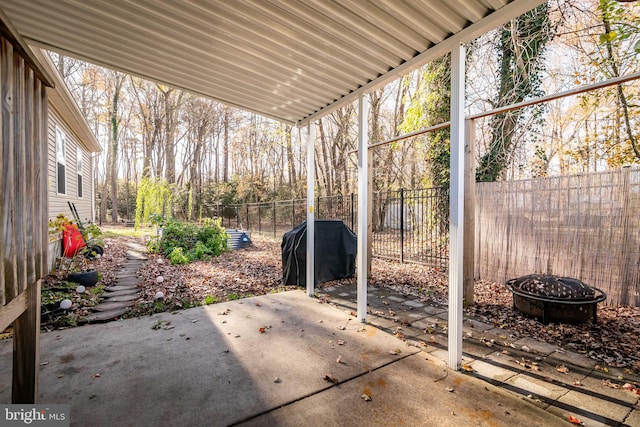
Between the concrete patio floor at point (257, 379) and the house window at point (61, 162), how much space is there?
18.2ft

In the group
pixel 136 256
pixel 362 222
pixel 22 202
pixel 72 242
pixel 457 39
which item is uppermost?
pixel 457 39

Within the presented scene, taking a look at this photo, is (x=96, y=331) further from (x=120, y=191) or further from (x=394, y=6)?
(x=120, y=191)

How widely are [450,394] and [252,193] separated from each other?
59.8 ft

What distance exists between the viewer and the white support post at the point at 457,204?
7.93 feet

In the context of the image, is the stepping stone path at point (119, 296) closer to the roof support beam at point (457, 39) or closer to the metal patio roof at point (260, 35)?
the metal patio roof at point (260, 35)

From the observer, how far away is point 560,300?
10.5 ft

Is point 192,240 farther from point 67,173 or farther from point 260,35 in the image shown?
point 260,35

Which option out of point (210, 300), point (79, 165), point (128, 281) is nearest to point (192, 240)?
point (128, 281)

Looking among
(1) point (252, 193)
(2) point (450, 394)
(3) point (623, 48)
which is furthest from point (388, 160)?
(2) point (450, 394)

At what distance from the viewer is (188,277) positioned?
565 cm

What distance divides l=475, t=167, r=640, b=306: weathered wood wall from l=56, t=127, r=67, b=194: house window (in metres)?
9.06

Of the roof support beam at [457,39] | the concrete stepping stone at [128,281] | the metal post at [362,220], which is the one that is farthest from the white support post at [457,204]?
the concrete stepping stone at [128,281]

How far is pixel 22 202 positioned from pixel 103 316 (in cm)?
265

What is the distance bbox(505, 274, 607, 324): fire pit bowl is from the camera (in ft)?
10.5
